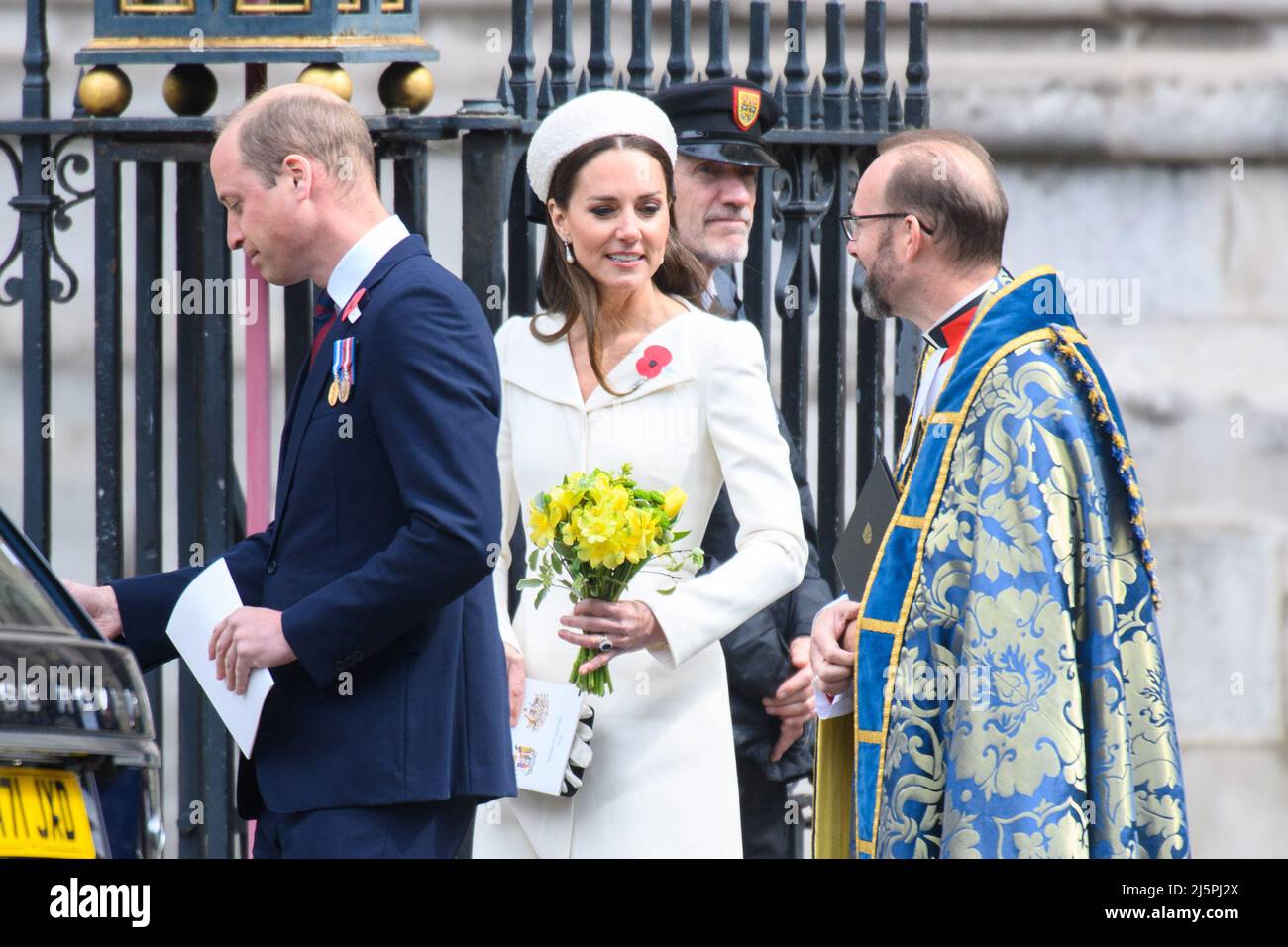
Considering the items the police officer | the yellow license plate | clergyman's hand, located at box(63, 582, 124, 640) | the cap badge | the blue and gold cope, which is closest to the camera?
the yellow license plate

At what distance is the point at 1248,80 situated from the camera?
6.62 metres

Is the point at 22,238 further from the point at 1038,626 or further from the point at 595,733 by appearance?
the point at 1038,626

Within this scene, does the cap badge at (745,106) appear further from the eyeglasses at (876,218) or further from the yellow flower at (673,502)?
the yellow flower at (673,502)

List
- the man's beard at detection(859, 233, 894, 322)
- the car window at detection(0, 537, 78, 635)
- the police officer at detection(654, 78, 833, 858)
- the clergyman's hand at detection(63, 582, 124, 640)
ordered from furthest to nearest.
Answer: the police officer at detection(654, 78, 833, 858) < the clergyman's hand at detection(63, 582, 124, 640) < the man's beard at detection(859, 233, 894, 322) < the car window at detection(0, 537, 78, 635)

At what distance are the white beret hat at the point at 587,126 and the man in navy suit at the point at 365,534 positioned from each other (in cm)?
44

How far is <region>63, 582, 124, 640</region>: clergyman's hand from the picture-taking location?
344 cm

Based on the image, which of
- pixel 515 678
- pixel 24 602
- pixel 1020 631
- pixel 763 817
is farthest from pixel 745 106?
pixel 24 602

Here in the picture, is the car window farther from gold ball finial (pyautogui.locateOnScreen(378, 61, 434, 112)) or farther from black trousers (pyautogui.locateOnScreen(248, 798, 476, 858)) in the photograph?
gold ball finial (pyautogui.locateOnScreen(378, 61, 434, 112))

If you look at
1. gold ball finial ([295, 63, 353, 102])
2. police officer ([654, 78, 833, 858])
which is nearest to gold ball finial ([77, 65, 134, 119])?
gold ball finial ([295, 63, 353, 102])

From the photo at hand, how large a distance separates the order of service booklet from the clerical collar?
33.2 inches

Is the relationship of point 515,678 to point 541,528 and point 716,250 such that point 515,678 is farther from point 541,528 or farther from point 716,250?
point 716,250

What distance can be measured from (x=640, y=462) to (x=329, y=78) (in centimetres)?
86
